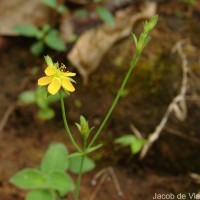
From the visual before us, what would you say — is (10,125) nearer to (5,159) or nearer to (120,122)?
(5,159)

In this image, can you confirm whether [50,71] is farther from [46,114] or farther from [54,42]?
[54,42]

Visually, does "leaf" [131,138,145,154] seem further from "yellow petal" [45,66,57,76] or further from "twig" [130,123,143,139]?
"yellow petal" [45,66,57,76]

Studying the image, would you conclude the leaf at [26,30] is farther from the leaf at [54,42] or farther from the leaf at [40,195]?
the leaf at [40,195]

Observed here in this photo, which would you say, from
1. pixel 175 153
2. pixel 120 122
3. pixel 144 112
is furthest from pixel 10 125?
pixel 175 153

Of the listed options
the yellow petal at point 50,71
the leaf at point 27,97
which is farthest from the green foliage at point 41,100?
the yellow petal at point 50,71

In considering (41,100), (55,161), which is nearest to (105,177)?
(55,161)

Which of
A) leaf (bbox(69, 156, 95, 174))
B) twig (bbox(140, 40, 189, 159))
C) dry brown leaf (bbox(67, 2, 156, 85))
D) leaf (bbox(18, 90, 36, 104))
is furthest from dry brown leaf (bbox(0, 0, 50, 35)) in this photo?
leaf (bbox(69, 156, 95, 174))

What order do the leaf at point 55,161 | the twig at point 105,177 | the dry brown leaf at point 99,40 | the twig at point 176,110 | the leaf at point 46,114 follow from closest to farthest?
the leaf at point 55,161 < the twig at point 105,177 < the twig at point 176,110 < the leaf at point 46,114 < the dry brown leaf at point 99,40
